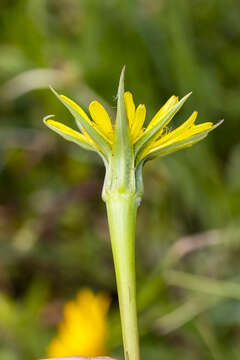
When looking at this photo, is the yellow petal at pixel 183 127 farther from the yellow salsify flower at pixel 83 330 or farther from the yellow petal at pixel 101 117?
the yellow salsify flower at pixel 83 330

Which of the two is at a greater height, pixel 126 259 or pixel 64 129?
pixel 64 129

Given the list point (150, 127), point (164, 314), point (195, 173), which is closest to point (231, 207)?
point (195, 173)

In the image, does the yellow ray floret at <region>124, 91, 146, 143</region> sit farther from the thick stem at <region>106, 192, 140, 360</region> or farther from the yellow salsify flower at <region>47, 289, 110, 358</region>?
the yellow salsify flower at <region>47, 289, 110, 358</region>

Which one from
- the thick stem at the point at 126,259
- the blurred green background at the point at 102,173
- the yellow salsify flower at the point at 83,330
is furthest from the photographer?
the blurred green background at the point at 102,173

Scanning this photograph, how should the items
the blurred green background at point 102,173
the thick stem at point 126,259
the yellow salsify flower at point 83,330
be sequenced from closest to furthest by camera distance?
the thick stem at point 126,259 < the yellow salsify flower at point 83,330 < the blurred green background at point 102,173

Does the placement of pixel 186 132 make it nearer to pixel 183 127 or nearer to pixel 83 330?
pixel 183 127

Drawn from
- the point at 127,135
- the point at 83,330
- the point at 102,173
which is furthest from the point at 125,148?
the point at 102,173

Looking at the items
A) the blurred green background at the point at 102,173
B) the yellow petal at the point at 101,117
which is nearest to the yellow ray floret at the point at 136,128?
the yellow petal at the point at 101,117
